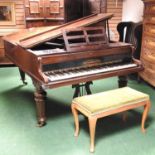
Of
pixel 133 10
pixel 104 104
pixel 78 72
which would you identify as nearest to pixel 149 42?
pixel 133 10

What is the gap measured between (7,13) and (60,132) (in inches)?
156

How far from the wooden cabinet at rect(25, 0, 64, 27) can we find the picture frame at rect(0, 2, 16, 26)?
551 mm

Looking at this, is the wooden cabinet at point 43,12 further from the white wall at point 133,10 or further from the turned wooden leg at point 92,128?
the turned wooden leg at point 92,128

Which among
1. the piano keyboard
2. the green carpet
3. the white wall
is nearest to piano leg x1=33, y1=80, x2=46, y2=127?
the green carpet

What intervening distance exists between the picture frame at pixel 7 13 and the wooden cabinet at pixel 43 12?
0.55m

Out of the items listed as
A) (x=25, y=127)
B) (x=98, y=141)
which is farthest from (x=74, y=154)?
(x=25, y=127)

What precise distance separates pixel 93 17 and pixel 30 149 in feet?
6.01

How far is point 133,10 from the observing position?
17.6 ft

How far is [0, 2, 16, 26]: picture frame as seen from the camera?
18.3ft

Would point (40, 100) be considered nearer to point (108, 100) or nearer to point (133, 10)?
point (108, 100)

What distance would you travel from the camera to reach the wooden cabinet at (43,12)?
5.31m

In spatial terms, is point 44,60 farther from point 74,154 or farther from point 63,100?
point 63,100

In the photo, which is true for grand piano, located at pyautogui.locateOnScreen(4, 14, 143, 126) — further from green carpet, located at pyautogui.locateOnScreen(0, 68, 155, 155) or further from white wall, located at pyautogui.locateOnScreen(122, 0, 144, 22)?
white wall, located at pyautogui.locateOnScreen(122, 0, 144, 22)

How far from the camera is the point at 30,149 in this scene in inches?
94.5
